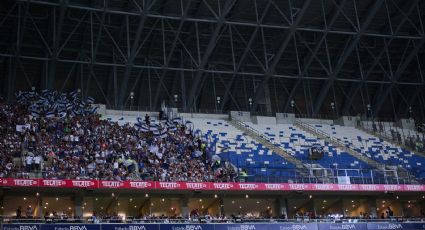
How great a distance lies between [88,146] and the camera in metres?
46.8

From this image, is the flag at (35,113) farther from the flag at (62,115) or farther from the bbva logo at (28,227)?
the bbva logo at (28,227)

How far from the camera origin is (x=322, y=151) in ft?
183

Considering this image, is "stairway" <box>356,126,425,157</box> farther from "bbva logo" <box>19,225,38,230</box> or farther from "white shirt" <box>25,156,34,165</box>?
"bbva logo" <box>19,225,38,230</box>

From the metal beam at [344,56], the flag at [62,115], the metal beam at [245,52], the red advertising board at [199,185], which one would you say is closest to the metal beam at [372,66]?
the metal beam at [344,56]

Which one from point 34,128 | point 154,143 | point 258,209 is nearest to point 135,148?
point 154,143

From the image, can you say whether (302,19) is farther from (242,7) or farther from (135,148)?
(135,148)

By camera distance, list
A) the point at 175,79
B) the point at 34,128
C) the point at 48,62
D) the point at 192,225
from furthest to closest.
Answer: the point at 175,79 → the point at 48,62 → the point at 34,128 → the point at 192,225

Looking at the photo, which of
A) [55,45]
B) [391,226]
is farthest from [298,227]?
[55,45]

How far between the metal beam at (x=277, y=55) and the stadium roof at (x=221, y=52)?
0.32 feet

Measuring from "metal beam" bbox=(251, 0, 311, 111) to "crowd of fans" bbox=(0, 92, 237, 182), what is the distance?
9301 mm

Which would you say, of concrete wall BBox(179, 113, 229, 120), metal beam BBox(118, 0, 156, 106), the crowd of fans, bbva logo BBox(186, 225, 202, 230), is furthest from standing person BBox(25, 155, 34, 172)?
concrete wall BBox(179, 113, 229, 120)

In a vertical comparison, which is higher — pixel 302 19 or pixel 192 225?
pixel 302 19

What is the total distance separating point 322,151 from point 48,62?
24.0 meters

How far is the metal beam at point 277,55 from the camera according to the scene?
178 feet
